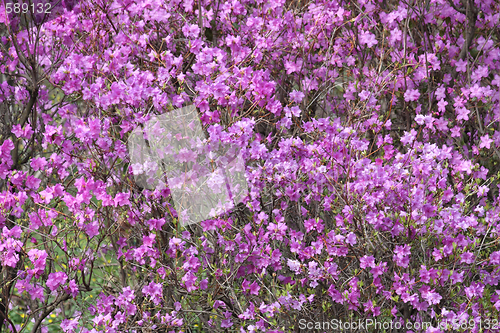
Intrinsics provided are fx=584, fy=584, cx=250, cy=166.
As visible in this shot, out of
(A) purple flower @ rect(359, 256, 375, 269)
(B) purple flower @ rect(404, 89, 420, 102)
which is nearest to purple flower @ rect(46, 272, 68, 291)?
(A) purple flower @ rect(359, 256, 375, 269)

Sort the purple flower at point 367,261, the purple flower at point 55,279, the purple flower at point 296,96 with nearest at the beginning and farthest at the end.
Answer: the purple flower at point 367,261 → the purple flower at point 55,279 → the purple flower at point 296,96

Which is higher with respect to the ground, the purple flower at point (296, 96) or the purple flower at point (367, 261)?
the purple flower at point (296, 96)

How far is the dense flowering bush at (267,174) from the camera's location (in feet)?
10.5

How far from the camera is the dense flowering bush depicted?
10.5 ft

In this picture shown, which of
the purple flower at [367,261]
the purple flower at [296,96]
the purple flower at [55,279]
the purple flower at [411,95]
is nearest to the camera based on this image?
the purple flower at [367,261]

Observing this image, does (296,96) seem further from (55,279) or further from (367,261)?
(55,279)

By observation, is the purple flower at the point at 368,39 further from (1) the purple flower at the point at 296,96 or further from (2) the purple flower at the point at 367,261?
(2) the purple flower at the point at 367,261

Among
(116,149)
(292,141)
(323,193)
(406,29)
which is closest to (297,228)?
(323,193)

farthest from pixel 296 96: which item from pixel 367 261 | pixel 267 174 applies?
pixel 367 261

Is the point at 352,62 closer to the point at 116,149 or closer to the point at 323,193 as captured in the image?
the point at 323,193

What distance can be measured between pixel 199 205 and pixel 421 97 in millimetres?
1961

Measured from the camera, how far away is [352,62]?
4156 millimetres

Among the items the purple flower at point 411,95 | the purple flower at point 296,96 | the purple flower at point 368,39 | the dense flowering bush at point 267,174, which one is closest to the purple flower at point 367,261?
the dense flowering bush at point 267,174

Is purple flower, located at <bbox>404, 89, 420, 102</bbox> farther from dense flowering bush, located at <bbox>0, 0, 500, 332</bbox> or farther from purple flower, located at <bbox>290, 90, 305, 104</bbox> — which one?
purple flower, located at <bbox>290, 90, 305, 104</bbox>
